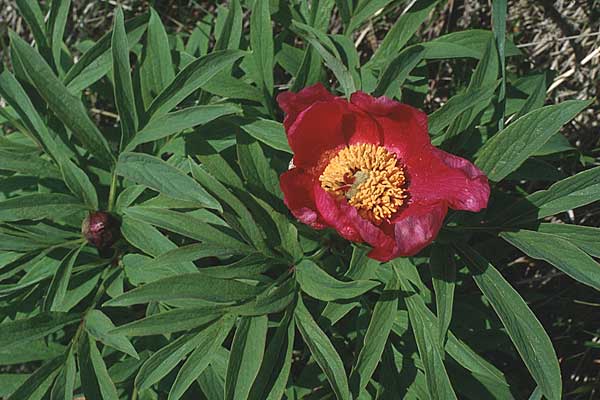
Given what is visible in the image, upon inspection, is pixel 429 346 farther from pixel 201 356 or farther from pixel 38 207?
pixel 38 207

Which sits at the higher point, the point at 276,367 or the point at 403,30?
the point at 403,30

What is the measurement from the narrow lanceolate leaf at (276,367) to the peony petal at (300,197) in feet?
0.66

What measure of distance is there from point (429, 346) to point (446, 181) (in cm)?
31

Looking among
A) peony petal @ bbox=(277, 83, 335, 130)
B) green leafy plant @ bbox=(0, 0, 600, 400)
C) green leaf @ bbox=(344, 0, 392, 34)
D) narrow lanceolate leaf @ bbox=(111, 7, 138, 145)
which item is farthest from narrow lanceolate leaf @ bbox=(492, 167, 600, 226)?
narrow lanceolate leaf @ bbox=(111, 7, 138, 145)

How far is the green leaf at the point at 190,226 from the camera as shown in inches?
55.0

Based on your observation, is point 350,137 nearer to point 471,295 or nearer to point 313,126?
point 313,126

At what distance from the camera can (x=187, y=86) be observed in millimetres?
1503

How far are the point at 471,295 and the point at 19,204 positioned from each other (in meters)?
1.04

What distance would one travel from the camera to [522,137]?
4.62ft

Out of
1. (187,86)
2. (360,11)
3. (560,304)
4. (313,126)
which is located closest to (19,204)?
(187,86)

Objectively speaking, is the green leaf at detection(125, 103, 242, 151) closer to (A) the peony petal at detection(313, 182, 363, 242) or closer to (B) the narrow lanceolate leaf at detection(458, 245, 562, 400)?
(A) the peony petal at detection(313, 182, 363, 242)

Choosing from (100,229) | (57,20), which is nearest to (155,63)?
(57,20)

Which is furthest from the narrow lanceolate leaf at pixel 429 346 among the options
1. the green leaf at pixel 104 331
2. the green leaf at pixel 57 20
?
the green leaf at pixel 57 20

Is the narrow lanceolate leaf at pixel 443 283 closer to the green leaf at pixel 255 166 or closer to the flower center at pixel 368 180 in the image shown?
the flower center at pixel 368 180
